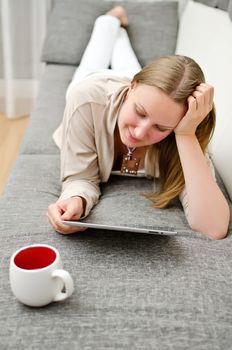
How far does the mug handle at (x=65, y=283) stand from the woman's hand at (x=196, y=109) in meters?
0.53

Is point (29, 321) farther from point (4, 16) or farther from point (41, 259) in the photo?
point (4, 16)

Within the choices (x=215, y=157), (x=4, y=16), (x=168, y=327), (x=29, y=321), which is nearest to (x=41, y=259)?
(x=29, y=321)

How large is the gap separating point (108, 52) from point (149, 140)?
115cm

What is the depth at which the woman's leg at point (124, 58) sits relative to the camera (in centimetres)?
202

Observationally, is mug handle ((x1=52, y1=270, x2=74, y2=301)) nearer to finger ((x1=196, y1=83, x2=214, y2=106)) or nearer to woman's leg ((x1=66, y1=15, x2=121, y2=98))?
finger ((x1=196, y1=83, x2=214, y2=106))

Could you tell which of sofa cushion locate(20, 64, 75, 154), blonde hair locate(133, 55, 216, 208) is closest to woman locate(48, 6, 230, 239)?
blonde hair locate(133, 55, 216, 208)

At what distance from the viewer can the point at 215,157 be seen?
1.44m

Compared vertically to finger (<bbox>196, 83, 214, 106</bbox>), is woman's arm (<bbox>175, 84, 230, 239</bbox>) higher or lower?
lower

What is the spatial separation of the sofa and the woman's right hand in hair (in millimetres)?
26

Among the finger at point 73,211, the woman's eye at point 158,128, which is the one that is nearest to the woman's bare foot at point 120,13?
the woman's eye at point 158,128

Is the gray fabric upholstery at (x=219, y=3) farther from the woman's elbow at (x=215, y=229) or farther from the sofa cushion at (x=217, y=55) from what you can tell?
the woman's elbow at (x=215, y=229)

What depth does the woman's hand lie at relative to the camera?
1032 mm

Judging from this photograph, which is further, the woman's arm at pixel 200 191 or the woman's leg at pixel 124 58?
the woman's leg at pixel 124 58

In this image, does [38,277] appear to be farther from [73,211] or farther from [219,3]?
[219,3]
